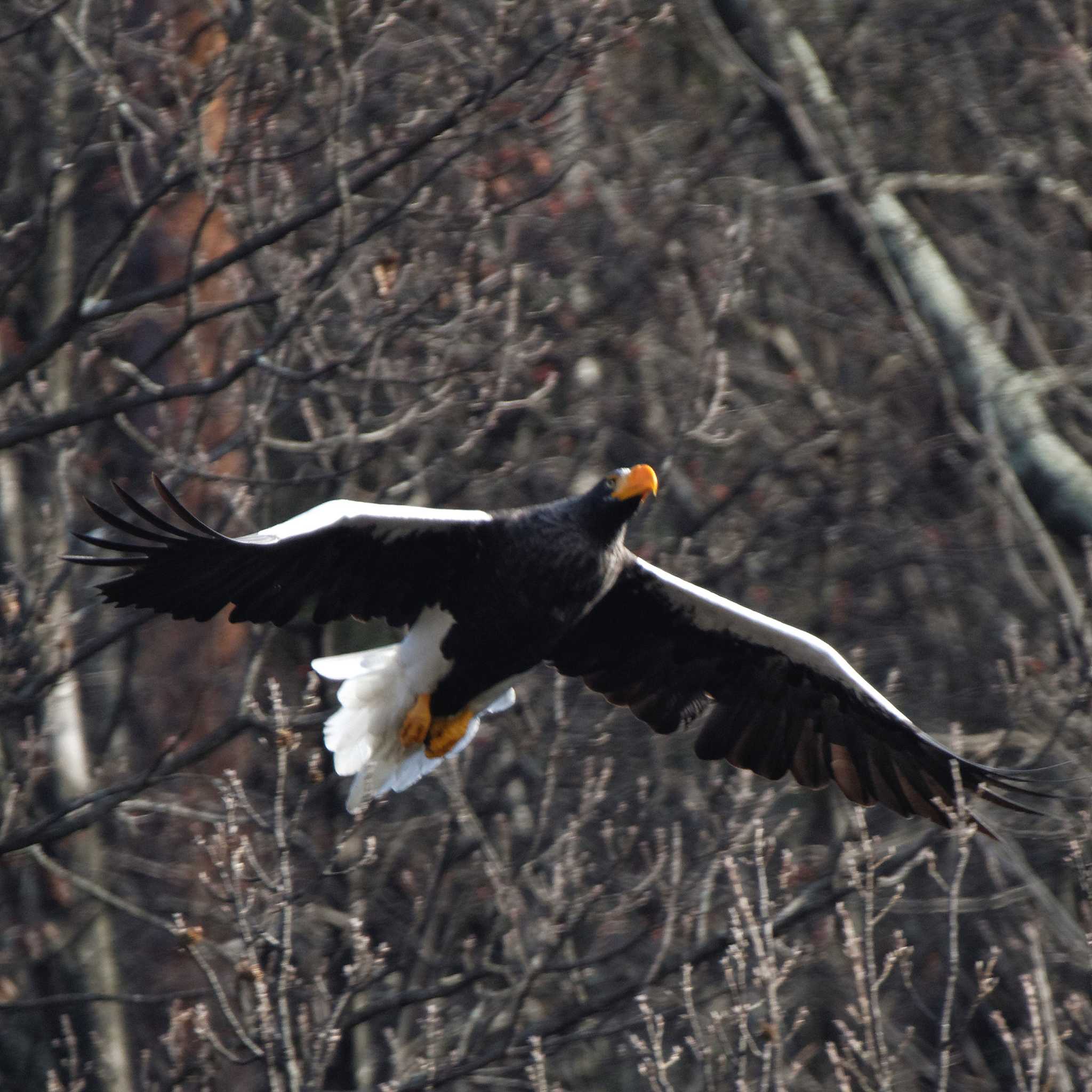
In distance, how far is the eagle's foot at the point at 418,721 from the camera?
657cm

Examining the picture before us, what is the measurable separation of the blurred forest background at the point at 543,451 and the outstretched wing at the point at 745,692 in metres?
0.32

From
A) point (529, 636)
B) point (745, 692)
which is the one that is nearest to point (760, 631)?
point (745, 692)

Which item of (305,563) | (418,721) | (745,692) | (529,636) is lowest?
(745,692)

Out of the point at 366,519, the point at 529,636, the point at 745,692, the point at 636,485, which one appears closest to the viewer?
the point at 366,519

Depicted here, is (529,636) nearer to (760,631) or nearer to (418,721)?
(418,721)

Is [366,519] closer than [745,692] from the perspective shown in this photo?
Yes

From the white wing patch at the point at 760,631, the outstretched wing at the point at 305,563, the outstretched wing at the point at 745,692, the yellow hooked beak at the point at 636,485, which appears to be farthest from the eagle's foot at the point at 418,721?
the yellow hooked beak at the point at 636,485

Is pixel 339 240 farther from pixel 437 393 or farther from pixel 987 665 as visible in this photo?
pixel 987 665

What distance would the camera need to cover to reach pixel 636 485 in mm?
5906

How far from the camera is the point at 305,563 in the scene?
5.93 metres

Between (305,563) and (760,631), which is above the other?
(305,563)

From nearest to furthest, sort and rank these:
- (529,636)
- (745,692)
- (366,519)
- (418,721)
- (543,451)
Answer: (366,519)
(529,636)
(418,721)
(745,692)
(543,451)

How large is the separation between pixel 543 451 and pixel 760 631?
310 cm

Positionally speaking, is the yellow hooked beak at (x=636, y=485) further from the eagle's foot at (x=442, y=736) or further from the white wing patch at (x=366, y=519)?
the eagle's foot at (x=442, y=736)
